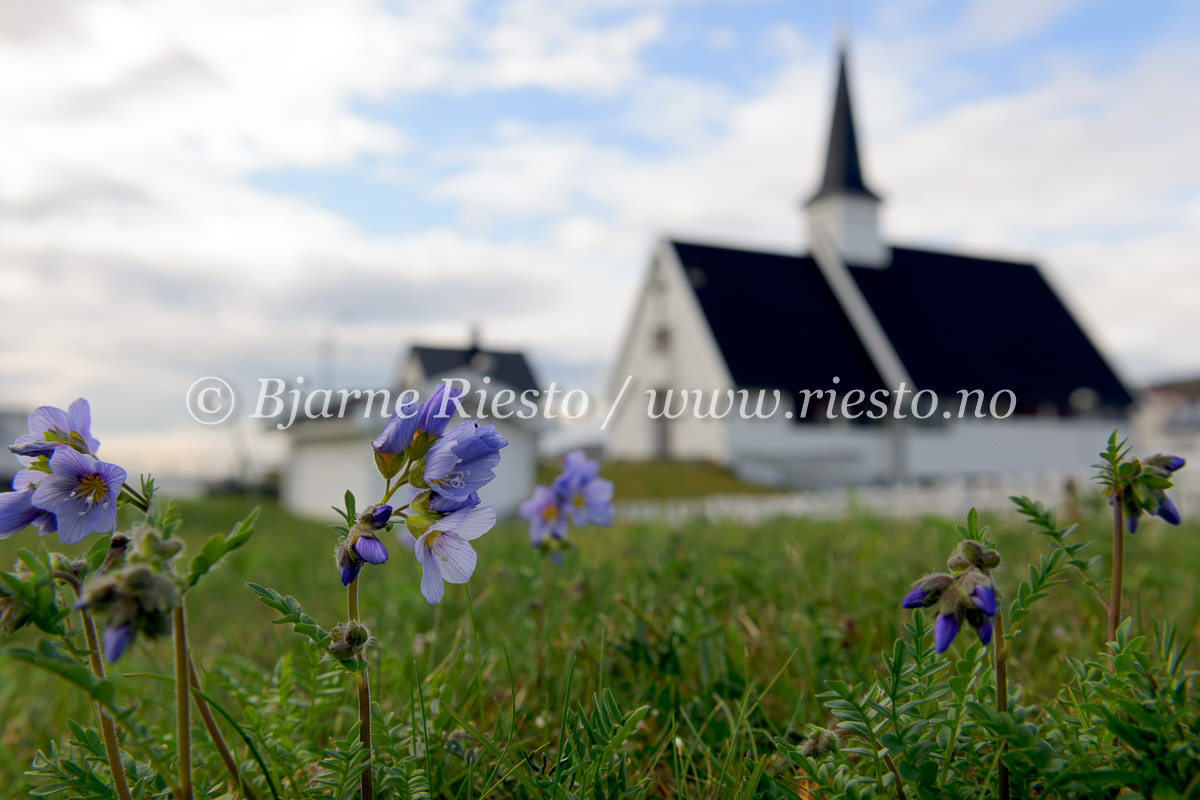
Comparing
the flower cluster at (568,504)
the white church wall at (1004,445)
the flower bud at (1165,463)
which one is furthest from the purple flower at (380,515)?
the white church wall at (1004,445)

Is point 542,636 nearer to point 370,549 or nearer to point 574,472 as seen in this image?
point 574,472

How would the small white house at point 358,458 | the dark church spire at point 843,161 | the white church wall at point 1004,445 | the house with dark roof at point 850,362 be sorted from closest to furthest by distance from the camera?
the small white house at point 358,458, the house with dark roof at point 850,362, the white church wall at point 1004,445, the dark church spire at point 843,161

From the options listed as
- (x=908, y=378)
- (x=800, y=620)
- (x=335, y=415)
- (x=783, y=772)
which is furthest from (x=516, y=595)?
(x=908, y=378)

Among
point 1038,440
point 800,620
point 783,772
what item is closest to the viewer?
point 783,772

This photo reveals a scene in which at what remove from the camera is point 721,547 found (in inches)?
176

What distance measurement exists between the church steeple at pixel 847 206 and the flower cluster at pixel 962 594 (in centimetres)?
2692

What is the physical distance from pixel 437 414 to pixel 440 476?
9 centimetres

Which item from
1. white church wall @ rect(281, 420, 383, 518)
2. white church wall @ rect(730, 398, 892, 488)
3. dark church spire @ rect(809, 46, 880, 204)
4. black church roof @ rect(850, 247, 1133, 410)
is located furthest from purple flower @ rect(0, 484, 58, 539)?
dark church spire @ rect(809, 46, 880, 204)

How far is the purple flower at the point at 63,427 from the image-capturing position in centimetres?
116

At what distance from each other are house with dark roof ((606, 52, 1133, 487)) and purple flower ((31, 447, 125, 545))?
71.7ft

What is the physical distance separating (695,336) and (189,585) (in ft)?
79.6

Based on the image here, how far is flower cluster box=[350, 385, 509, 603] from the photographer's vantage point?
1.09 meters

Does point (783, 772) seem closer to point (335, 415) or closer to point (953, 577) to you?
point (953, 577)

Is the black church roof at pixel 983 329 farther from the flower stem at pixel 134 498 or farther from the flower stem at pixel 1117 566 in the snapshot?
the flower stem at pixel 134 498
